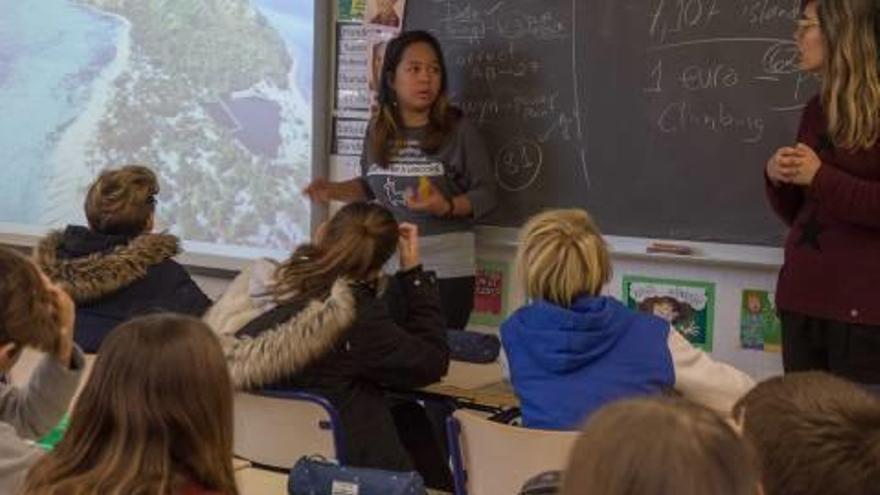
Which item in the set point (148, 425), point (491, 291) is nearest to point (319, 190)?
point (491, 291)

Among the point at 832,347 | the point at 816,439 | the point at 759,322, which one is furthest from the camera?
the point at 759,322

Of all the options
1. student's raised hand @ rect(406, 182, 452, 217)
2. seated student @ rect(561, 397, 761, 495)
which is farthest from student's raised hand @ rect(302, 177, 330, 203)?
seated student @ rect(561, 397, 761, 495)

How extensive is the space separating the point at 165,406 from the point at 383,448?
1474mm

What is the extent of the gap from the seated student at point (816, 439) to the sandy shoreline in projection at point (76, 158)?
15.5 ft

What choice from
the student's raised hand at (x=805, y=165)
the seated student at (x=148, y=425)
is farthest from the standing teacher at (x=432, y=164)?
the seated student at (x=148, y=425)

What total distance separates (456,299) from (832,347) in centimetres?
162

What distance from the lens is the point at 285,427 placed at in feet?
10.3

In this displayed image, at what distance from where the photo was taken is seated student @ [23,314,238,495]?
183 cm

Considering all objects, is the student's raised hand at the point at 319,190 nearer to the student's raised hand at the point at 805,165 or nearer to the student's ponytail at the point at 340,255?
the student's ponytail at the point at 340,255

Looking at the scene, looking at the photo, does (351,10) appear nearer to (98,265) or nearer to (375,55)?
(375,55)

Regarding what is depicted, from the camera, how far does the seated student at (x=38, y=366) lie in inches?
88.3

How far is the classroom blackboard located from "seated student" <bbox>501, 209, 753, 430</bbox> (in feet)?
4.75

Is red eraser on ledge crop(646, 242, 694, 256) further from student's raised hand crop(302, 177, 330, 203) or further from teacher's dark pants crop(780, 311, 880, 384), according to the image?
student's raised hand crop(302, 177, 330, 203)

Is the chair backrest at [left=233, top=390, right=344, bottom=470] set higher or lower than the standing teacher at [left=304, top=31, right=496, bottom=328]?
lower
